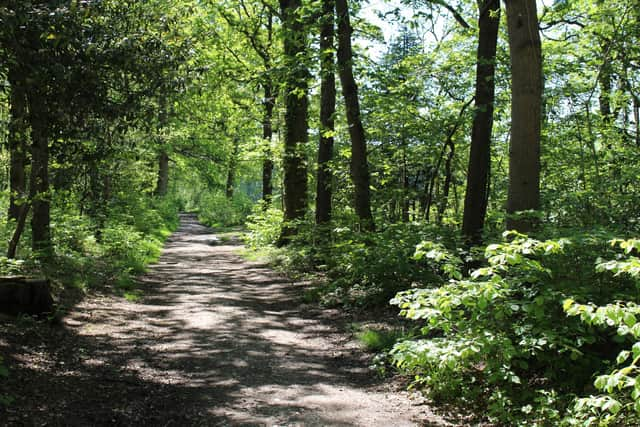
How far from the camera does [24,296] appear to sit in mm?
7207

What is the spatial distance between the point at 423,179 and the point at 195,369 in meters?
12.8

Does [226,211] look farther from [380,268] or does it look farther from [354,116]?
[380,268]

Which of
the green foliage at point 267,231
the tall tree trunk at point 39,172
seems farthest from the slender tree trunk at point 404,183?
the tall tree trunk at point 39,172

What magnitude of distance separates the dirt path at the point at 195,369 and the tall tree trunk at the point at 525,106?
112 inches

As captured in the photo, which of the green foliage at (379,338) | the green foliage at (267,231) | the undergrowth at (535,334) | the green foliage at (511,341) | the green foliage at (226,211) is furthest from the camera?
the green foliage at (226,211)

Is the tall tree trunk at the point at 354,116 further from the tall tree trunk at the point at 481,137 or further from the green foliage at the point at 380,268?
the tall tree trunk at the point at 481,137

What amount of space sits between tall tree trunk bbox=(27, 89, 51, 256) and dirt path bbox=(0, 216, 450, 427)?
6.13ft

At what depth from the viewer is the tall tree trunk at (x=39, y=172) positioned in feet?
20.7

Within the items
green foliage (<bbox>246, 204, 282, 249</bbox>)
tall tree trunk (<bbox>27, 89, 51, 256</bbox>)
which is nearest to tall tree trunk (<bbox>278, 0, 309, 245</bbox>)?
green foliage (<bbox>246, 204, 282, 249</bbox>)

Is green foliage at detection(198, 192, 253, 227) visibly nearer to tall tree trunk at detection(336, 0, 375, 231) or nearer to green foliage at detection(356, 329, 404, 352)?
tall tree trunk at detection(336, 0, 375, 231)

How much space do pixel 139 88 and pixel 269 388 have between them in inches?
159

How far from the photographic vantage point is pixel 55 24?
553cm

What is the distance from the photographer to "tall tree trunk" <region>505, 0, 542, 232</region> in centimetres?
634

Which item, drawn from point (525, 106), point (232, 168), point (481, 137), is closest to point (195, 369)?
point (525, 106)
